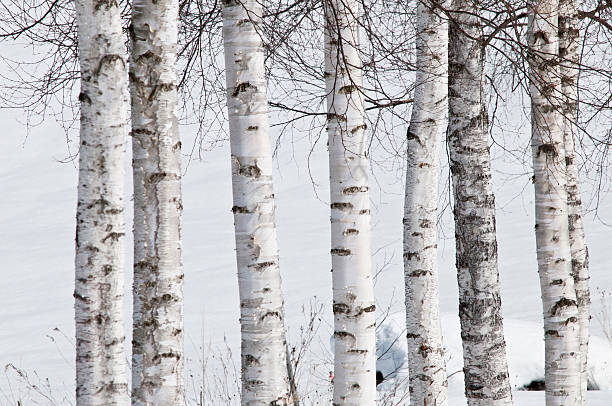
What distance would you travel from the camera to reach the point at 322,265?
19.2m

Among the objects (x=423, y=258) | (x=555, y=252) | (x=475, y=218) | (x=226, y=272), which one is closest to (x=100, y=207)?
(x=475, y=218)

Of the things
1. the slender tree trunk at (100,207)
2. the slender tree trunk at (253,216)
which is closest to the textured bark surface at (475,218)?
the slender tree trunk at (253,216)

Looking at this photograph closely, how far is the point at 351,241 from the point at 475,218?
0.75 m

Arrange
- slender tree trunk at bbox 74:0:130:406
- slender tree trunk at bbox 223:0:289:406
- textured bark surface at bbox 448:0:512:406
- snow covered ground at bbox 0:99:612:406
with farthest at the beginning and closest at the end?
snow covered ground at bbox 0:99:612:406 < textured bark surface at bbox 448:0:512:406 < slender tree trunk at bbox 74:0:130:406 < slender tree trunk at bbox 223:0:289:406

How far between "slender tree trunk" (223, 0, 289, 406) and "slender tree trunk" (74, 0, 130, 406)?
2.17ft

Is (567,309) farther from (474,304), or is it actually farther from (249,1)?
(249,1)

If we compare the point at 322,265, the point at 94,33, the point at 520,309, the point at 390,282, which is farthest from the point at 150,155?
the point at 322,265

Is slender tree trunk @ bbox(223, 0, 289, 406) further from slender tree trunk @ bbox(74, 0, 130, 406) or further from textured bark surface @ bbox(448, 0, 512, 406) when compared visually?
textured bark surface @ bbox(448, 0, 512, 406)

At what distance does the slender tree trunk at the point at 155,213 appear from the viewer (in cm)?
320

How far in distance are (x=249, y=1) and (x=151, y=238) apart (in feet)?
3.84

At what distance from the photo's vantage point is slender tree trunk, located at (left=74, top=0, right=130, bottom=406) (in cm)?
351

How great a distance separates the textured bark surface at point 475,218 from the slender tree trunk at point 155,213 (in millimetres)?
1567

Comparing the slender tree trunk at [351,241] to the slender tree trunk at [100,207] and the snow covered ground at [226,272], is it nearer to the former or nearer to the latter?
the snow covered ground at [226,272]

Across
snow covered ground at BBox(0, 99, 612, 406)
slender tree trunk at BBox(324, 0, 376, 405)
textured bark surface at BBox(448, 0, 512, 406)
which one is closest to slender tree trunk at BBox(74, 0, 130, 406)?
snow covered ground at BBox(0, 99, 612, 406)
